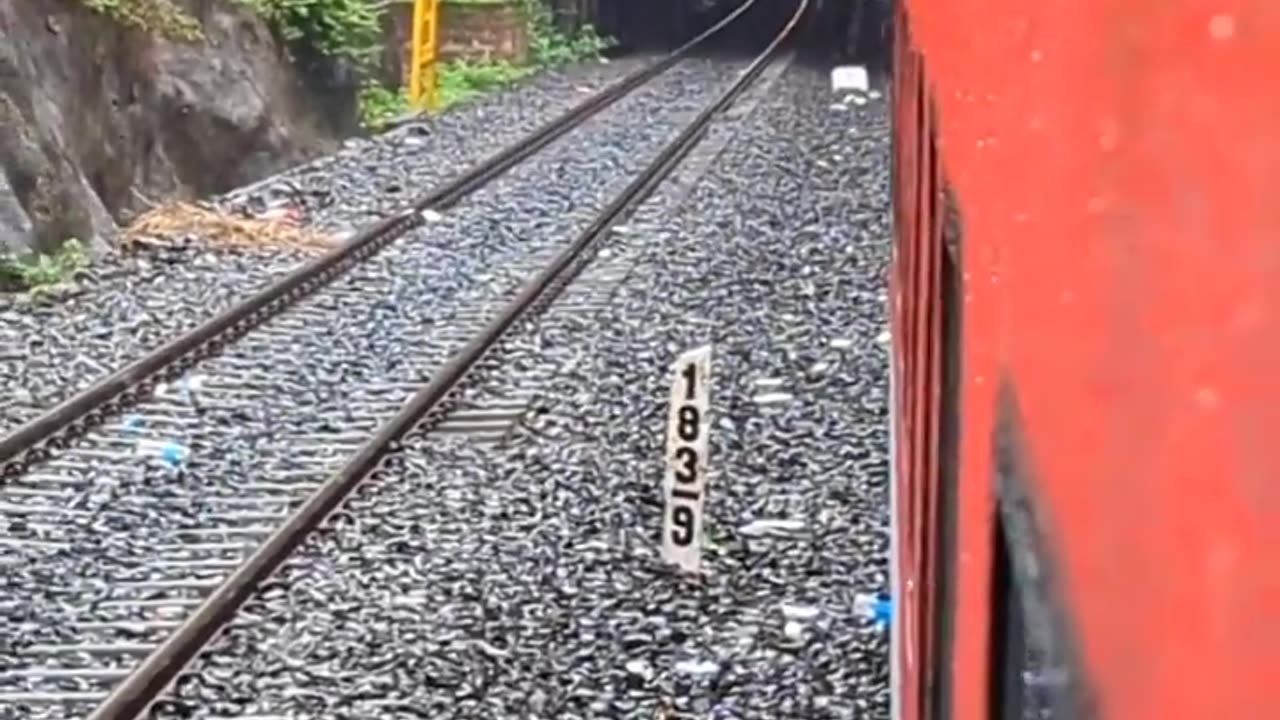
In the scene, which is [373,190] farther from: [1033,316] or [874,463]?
[1033,316]

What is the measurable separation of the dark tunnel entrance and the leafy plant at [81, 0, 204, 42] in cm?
1114

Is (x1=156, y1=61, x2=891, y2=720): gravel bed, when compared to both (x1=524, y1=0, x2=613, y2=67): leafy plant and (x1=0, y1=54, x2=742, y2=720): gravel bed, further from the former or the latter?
(x1=524, y1=0, x2=613, y2=67): leafy plant

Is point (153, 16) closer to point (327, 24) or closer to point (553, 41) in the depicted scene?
point (327, 24)

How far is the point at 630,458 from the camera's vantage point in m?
8.27

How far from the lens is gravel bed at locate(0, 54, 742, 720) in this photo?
6625mm

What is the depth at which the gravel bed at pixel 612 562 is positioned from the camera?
19.2 feet

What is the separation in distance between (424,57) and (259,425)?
13627mm

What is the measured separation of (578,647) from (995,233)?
4.96m

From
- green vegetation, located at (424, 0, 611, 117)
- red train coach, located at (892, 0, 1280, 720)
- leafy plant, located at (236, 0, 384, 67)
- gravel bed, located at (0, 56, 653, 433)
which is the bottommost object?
gravel bed, located at (0, 56, 653, 433)

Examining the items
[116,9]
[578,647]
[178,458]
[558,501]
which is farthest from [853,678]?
[116,9]

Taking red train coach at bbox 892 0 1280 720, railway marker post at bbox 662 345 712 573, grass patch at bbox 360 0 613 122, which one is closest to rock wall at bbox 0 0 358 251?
grass patch at bbox 360 0 613 122

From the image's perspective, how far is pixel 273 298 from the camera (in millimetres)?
11062

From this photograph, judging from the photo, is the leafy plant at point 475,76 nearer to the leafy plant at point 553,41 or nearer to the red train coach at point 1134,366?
the leafy plant at point 553,41

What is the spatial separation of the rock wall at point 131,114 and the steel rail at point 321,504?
9.60 ft
